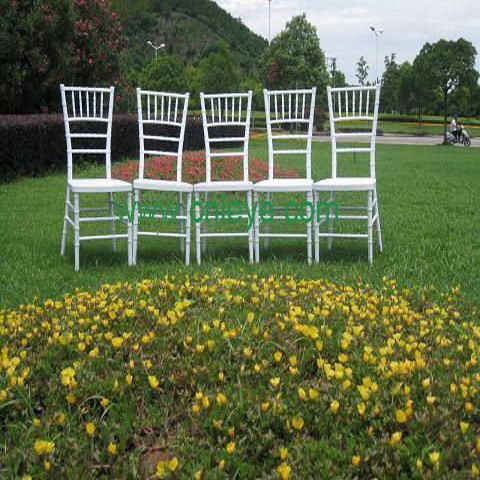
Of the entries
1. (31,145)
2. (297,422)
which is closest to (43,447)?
(297,422)

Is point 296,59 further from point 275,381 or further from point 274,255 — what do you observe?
point 275,381

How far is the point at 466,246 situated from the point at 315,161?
40.4 feet

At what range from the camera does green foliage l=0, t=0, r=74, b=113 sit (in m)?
15.5

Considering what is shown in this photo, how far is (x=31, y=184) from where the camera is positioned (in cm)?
1292

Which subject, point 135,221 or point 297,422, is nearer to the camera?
point 297,422

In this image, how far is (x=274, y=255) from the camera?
6.49 meters

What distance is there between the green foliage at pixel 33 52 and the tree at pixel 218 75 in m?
31.1

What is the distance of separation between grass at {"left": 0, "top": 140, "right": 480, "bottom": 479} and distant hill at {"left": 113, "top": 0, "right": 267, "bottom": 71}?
79.4 meters

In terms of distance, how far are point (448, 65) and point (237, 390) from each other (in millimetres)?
30741

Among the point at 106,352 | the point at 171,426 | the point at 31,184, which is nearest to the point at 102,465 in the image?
the point at 171,426

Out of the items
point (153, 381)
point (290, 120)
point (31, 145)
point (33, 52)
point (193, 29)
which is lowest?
point (153, 381)

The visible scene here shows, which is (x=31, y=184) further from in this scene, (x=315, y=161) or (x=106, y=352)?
(x=106, y=352)

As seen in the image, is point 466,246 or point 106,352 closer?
point 106,352

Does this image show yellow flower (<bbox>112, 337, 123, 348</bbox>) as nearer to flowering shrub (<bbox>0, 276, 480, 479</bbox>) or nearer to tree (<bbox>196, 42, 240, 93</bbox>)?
flowering shrub (<bbox>0, 276, 480, 479</bbox>)
